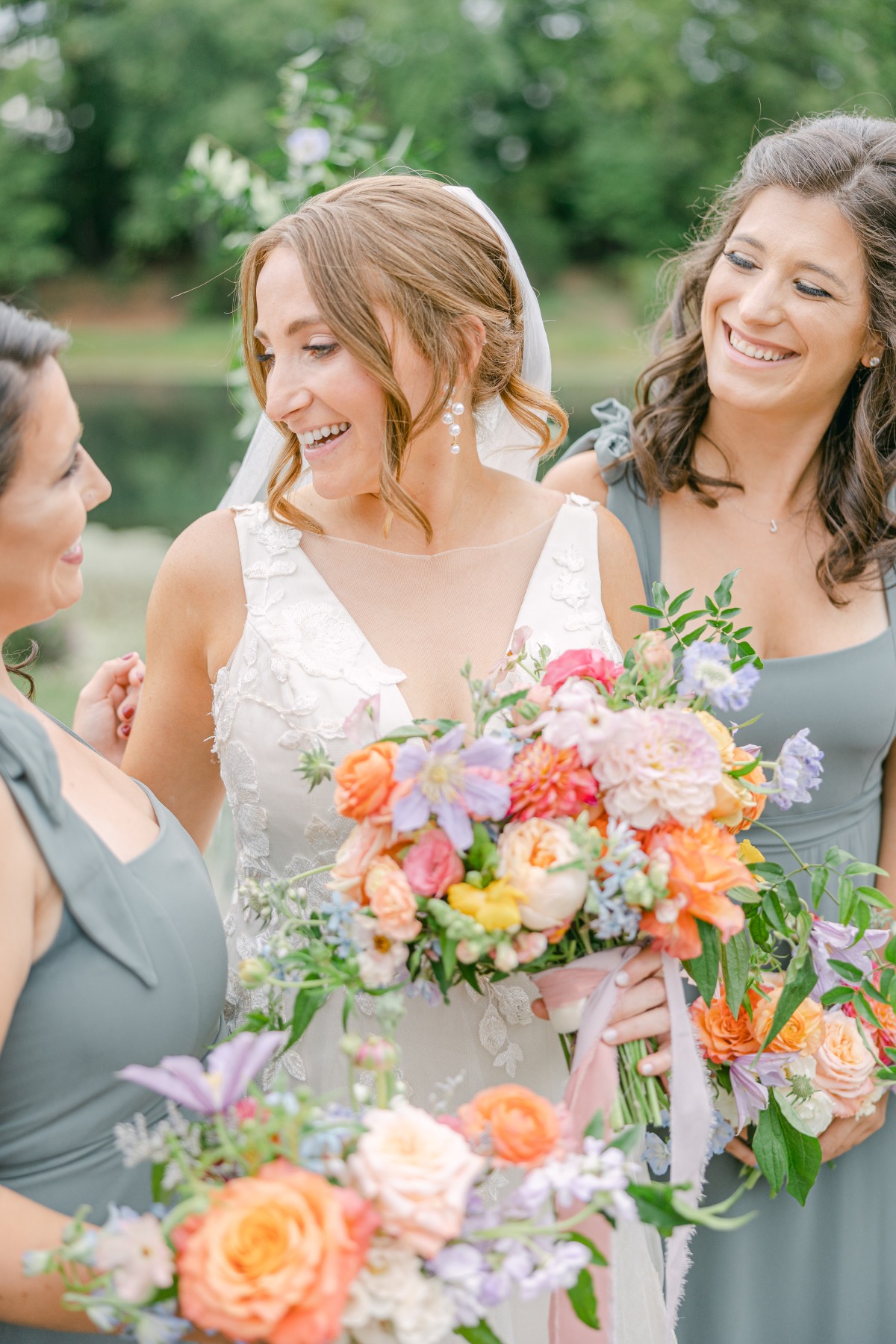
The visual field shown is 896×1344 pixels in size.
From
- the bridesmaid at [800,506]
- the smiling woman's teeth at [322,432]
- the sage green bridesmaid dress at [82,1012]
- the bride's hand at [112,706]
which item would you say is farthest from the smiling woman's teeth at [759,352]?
the sage green bridesmaid dress at [82,1012]

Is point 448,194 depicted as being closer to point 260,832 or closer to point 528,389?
point 528,389

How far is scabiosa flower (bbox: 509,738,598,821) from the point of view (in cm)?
162

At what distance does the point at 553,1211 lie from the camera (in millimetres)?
1425

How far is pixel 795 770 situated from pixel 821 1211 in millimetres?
1464

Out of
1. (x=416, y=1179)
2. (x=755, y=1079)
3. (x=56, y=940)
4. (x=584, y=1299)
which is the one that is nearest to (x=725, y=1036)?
(x=755, y=1079)

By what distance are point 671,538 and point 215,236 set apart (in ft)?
111

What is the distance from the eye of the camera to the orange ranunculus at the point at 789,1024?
2.15 metres

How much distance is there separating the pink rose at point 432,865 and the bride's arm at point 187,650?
929 mm

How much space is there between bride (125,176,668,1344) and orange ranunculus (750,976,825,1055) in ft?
1.28

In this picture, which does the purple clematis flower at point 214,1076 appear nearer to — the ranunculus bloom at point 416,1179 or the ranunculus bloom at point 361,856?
the ranunculus bloom at point 416,1179

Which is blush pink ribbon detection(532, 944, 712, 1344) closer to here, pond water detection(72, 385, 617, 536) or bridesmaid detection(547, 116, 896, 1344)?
bridesmaid detection(547, 116, 896, 1344)

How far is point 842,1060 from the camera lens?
235 centimetres

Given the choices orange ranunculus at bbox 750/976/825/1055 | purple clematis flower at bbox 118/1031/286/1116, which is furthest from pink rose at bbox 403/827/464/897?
orange ranunculus at bbox 750/976/825/1055

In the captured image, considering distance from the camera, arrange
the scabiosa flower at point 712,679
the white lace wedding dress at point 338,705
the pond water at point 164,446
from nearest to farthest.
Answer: the scabiosa flower at point 712,679, the white lace wedding dress at point 338,705, the pond water at point 164,446
